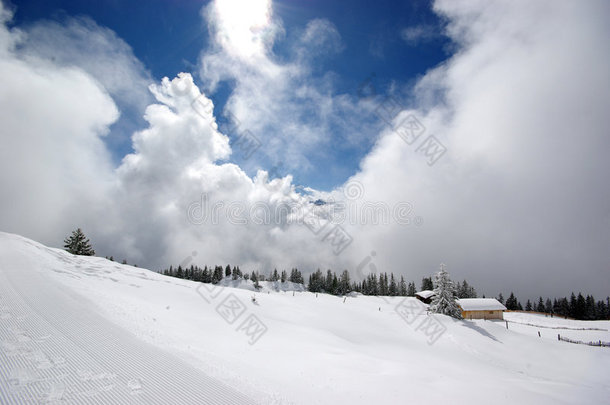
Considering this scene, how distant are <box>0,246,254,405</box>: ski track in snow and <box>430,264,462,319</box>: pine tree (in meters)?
36.0

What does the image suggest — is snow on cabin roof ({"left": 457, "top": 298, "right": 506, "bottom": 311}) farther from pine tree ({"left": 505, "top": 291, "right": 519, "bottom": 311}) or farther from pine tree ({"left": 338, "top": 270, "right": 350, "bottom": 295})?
pine tree ({"left": 505, "top": 291, "right": 519, "bottom": 311})

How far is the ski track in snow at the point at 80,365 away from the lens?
17.3ft

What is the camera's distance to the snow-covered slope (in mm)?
6266

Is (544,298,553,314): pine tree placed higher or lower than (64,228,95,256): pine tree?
lower

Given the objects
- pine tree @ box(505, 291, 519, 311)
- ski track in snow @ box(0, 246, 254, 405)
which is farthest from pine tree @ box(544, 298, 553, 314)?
ski track in snow @ box(0, 246, 254, 405)

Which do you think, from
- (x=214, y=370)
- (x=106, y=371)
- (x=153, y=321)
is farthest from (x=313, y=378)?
(x=153, y=321)

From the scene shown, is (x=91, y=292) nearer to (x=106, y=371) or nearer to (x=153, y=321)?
(x=153, y=321)

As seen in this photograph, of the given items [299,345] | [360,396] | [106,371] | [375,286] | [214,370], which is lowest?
[375,286]

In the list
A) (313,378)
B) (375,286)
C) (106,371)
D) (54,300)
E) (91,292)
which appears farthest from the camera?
(375,286)

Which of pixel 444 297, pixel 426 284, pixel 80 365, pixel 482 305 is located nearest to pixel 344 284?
pixel 426 284

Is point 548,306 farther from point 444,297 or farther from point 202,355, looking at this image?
point 202,355

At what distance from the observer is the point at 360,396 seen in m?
8.62

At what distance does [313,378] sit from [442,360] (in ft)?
43.0

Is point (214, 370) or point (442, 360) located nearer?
point (214, 370)
